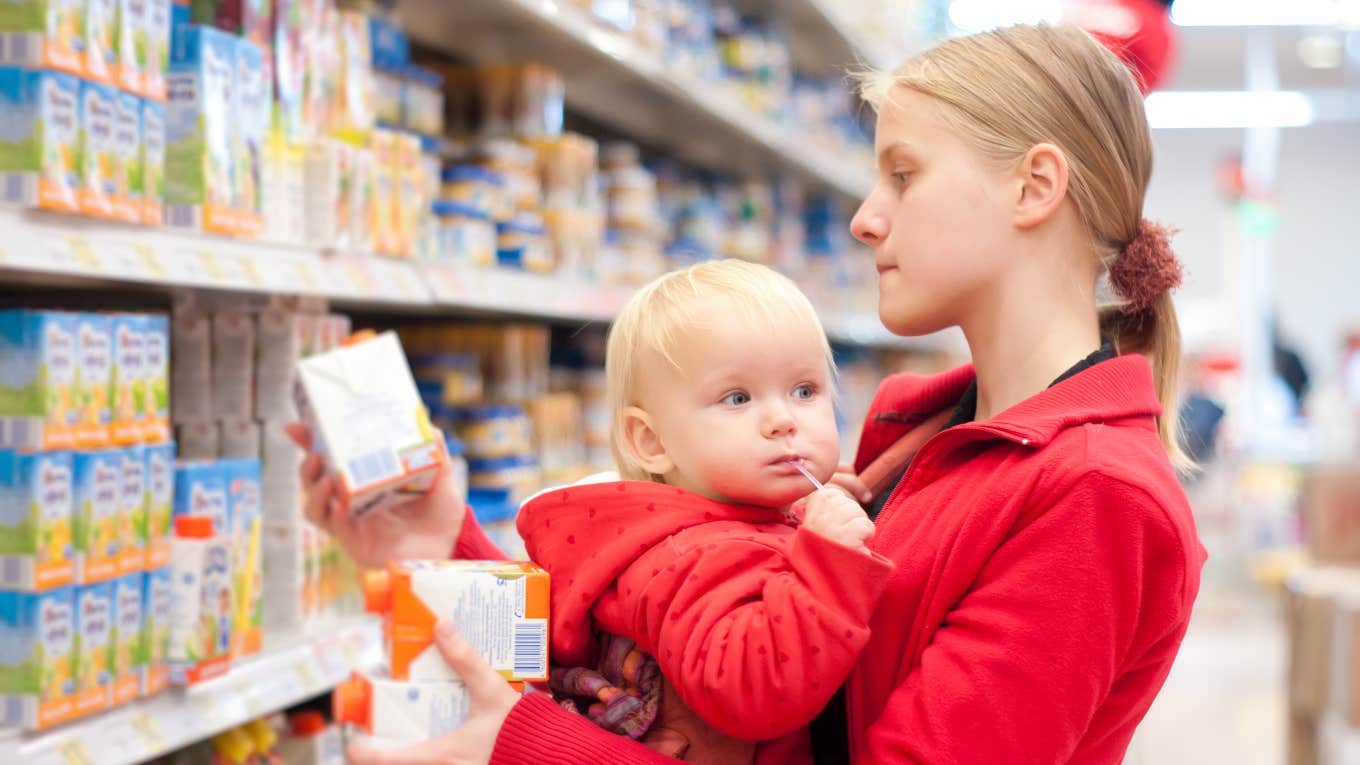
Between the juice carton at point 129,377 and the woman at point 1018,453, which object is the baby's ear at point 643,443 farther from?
the juice carton at point 129,377

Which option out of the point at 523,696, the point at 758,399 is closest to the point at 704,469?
the point at 758,399

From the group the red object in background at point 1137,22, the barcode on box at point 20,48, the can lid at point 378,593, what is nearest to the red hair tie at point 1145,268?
the can lid at point 378,593

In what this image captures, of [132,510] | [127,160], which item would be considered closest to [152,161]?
[127,160]

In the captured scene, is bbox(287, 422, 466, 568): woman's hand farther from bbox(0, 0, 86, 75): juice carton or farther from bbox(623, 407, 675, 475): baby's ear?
bbox(0, 0, 86, 75): juice carton

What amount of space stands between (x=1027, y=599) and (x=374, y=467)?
768 mm

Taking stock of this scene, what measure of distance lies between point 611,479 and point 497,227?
116 centimetres

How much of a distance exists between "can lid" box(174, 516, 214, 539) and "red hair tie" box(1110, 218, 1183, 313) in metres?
1.09

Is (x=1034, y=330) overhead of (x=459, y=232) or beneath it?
beneath

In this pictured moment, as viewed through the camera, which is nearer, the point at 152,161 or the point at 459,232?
the point at 152,161

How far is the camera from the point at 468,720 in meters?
1.25

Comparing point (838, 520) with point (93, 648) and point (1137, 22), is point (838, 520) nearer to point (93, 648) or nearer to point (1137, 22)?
point (93, 648)

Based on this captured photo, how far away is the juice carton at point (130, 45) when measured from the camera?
1.48 meters

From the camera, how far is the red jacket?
1.08 metres

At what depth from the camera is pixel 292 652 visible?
1.82 meters
